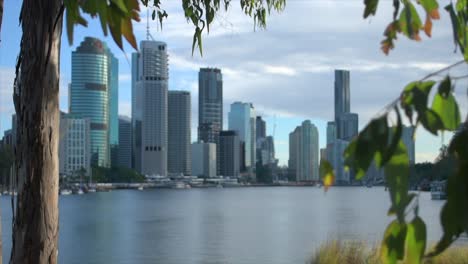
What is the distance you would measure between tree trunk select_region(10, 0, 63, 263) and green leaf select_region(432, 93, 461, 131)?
8.50 feet

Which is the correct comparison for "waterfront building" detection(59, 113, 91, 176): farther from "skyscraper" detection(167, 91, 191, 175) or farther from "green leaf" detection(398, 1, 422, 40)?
"green leaf" detection(398, 1, 422, 40)

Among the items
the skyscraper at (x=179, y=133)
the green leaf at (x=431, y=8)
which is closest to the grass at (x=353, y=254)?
the green leaf at (x=431, y=8)

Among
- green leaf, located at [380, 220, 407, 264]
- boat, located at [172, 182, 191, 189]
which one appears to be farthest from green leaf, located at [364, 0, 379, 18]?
boat, located at [172, 182, 191, 189]

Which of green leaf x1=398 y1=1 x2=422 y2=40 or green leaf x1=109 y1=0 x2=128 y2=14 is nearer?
green leaf x1=398 y1=1 x2=422 y2=40

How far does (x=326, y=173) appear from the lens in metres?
1.35

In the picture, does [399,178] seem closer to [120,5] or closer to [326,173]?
[326,173]

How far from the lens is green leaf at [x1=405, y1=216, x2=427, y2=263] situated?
4.43 ft

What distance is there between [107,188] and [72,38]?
568ft

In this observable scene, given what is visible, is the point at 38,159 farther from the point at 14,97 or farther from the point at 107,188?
the point at 107,188

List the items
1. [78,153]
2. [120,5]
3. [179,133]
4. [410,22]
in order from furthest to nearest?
1. [179,133]
2. [78,153]
3. [120,5]
4. [410,22]

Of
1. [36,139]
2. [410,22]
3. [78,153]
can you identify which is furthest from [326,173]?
[78,153]

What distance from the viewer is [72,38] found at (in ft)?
5.90

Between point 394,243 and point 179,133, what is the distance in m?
189

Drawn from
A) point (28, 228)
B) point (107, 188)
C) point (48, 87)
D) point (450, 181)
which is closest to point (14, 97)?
point (48, 87)
